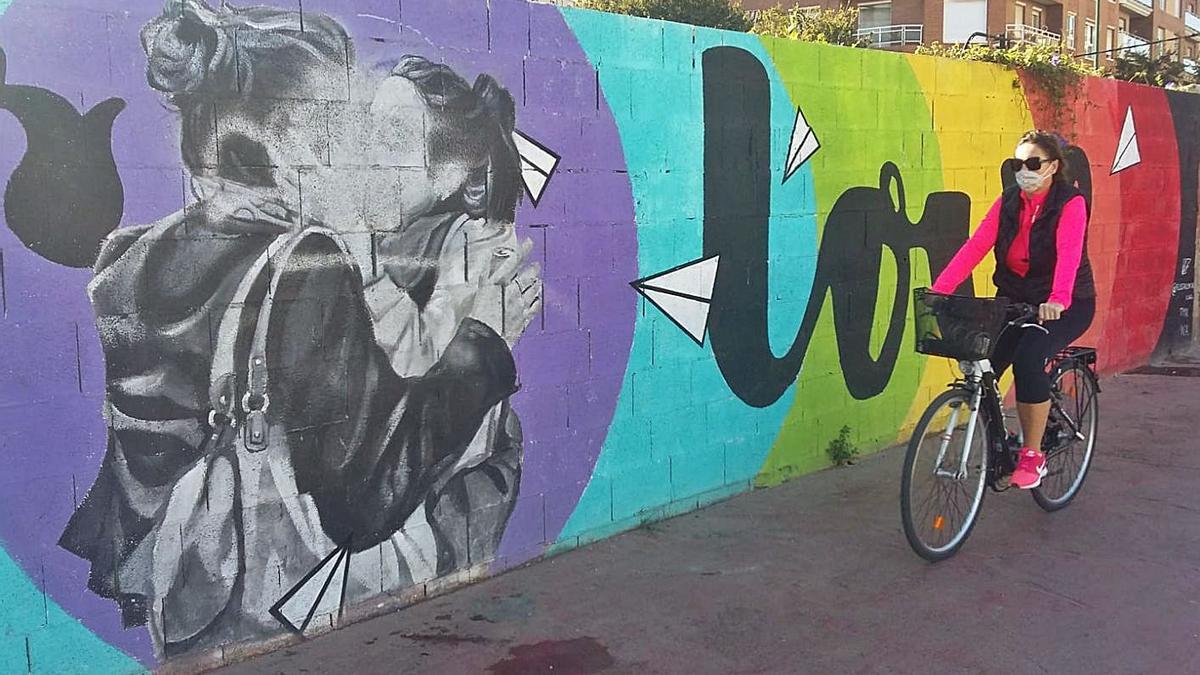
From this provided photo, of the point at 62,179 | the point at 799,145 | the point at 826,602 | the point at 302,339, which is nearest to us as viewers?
the point at 62,179

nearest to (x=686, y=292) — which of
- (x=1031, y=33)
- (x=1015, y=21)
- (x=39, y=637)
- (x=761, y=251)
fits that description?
(x=761, y=251)

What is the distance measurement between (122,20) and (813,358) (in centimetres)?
417

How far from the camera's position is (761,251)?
6.11m

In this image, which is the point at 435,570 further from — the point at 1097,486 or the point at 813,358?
the point at 1097,486

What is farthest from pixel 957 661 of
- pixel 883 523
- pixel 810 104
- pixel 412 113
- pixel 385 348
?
pixel 810 104

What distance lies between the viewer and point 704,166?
571cm

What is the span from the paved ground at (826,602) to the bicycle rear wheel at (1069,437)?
11 cm

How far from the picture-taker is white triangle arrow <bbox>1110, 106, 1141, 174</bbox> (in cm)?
958

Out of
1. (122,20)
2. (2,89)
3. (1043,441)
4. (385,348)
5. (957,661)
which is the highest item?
(122,20)

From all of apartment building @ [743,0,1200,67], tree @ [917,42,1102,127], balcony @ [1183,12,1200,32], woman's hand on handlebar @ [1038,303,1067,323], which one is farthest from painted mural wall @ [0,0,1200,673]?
balcony @ [1183,12,1200,32]

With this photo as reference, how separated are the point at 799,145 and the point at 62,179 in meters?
3.97

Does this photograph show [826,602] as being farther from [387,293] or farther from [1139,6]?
[1139,6]

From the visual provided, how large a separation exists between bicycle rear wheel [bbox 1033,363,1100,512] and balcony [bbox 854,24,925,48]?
35012mm

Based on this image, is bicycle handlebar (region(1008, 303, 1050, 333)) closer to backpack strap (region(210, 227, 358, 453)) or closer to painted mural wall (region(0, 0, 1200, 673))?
painted mural wall (region(0, 0, 1200, 673))
